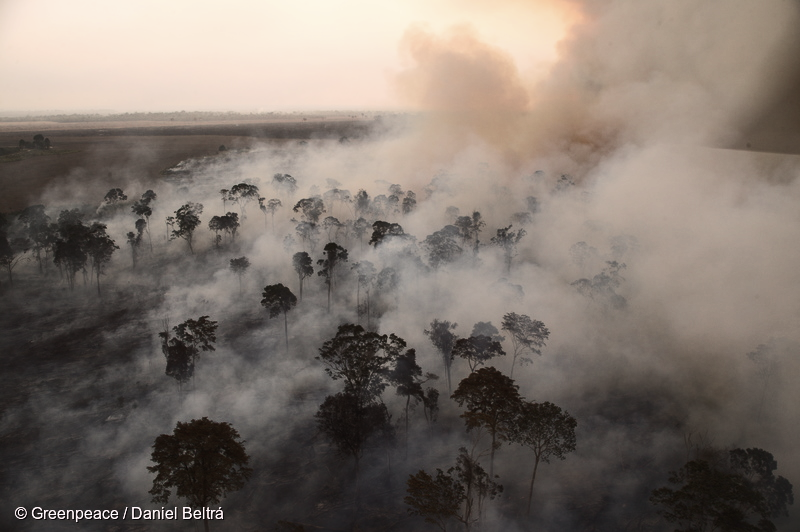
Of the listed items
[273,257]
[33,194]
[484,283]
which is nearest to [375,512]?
[484,283]

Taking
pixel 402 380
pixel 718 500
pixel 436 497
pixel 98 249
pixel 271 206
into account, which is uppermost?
pixel 271 206

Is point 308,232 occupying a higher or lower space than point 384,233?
lower

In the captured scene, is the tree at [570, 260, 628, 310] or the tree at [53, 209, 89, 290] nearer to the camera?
the tree at [570, 260, 628, 310]

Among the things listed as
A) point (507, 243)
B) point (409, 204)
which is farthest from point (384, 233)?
point (409, 204)

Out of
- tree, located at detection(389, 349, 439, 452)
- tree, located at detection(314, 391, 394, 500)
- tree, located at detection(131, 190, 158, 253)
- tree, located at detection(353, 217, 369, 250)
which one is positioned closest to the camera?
tree, located at detection(314, 391, 394, 500)

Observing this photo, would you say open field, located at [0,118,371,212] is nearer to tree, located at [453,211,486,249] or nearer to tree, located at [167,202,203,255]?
tree, located at [167,202,203,255]

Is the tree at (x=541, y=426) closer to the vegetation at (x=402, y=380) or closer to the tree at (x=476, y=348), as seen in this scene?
the vegetation at (x=402, y=380)

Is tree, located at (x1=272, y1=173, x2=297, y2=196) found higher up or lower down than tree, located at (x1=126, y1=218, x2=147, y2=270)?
higher up

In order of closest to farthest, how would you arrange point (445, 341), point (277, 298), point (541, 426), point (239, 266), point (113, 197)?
point (541, 426), point (445, 341), point (277, 298), point (239, 266), point (113, 197)

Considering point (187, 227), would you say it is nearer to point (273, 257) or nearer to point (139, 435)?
point (273, 257)

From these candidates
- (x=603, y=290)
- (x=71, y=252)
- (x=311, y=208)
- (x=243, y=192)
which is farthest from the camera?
(x=243, y=192)

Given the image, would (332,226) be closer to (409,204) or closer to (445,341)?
(409,204)

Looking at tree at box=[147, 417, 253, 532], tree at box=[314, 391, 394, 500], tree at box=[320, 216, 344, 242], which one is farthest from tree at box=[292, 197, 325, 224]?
tree at box=[147, 417, 253, 532]

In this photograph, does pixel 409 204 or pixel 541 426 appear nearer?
pixel 541 426
